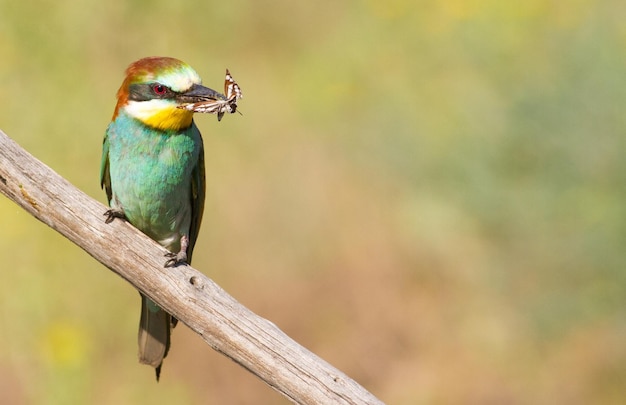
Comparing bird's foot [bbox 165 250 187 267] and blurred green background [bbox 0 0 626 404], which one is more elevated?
blurred green background [bbox 0 0 626 404]

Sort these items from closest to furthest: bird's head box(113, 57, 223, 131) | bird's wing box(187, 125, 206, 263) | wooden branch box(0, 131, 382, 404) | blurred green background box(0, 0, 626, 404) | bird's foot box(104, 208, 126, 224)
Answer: wooden branch box(0, 131, 382, 404) → bird's foot box(104, 208, 126, 224) → bird's head box(113, 57, 223, 131) → bird's wing box(187, 125, 206, 263) → blurred green background box(0, 0, 626, 404)

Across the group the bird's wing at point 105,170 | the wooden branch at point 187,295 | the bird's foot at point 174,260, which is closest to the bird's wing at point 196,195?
the bird's wing at point 105,170

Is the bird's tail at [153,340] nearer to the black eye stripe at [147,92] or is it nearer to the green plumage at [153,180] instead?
the green plumage at [153,180]

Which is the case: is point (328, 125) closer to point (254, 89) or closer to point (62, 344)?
point (254, 89)

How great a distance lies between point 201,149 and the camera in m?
3.13

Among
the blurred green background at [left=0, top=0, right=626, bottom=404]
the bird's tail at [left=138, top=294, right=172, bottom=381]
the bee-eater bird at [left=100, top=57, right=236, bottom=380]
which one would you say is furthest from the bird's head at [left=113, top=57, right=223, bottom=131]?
the blurred green background at [left=0, top=0, right=626, bottom=404]

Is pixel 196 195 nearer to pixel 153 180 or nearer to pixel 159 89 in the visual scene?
pixel 153 180

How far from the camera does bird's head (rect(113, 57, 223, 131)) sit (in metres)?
2.85

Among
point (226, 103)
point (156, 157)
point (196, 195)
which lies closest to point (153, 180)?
point (156, 157)

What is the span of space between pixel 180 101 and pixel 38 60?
1.95 meters

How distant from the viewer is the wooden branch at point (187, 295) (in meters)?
2.42

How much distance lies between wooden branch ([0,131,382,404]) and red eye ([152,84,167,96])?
19.8 inches

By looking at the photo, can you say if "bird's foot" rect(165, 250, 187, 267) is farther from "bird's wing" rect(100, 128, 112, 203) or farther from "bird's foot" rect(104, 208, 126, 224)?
"bird's wing" rect(100, 128, 112, 203)

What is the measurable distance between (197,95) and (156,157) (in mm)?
302
